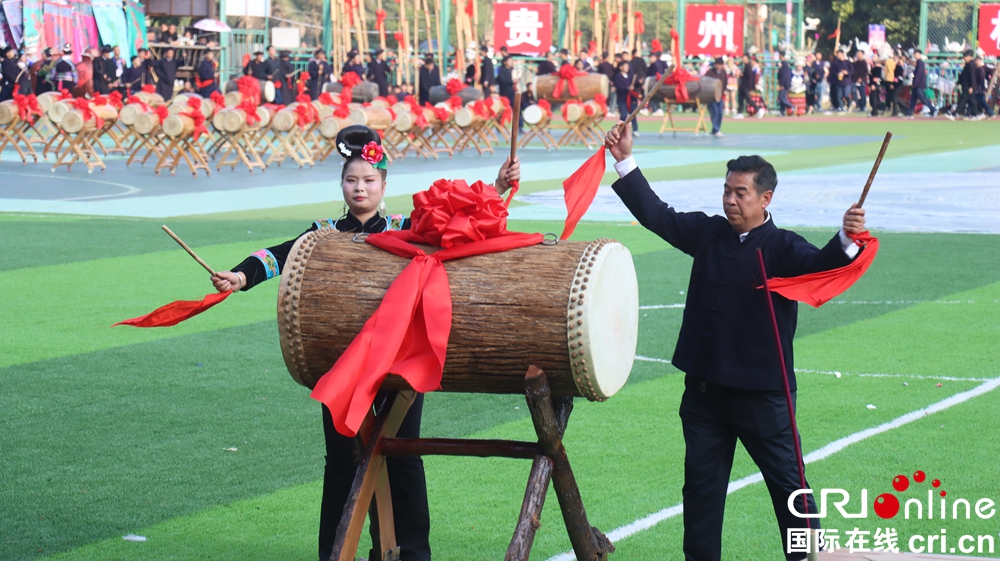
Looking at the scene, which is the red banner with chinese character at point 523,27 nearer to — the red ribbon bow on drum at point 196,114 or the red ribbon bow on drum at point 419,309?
the red ribbon bow on drum at point 196,114

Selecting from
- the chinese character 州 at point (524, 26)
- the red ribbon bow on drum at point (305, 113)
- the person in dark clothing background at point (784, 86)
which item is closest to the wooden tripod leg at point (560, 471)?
the red ribbon bow on drum at point (305, 113)

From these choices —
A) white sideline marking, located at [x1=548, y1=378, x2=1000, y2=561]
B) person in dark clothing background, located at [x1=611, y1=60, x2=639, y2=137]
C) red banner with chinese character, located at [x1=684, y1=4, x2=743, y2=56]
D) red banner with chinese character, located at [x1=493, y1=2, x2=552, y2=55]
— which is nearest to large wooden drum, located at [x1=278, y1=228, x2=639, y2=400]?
white sideline marking, located at [x1=548, y1=378, x2=1000, y2=561]

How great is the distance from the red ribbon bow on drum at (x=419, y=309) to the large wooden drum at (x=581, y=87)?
2450 cm

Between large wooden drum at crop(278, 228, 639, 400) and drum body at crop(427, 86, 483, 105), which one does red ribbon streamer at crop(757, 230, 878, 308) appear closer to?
large wooden drum at crop(278, 228, 639, 400)

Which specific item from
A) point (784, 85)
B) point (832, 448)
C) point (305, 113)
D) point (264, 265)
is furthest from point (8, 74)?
point (264, 265)

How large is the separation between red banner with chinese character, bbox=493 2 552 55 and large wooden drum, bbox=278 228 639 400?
3864cm

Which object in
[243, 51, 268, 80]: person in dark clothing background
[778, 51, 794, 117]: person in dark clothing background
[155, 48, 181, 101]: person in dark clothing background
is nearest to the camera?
[155, 48, 181, 101]: person in dark clothing background

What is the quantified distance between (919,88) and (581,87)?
15204mm

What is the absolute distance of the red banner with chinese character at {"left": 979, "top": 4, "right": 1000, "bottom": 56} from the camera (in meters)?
39.3

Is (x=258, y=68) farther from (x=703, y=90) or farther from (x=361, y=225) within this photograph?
(x=361, y=225)

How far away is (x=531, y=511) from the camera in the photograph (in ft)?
11.7

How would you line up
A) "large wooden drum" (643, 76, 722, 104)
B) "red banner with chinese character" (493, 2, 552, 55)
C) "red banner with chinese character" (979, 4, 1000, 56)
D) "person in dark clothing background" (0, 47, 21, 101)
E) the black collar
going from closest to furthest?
the black collar, "large wooden drum" (643, 76, 722, 104), "person in dark clothing background" (0, 47, 21, 101), "red banner with chinese character" (979, 4, 1000, 56), "red banner with chinese character" (493, 2, 552, 55)

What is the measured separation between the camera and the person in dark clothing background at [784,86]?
40.6 metres

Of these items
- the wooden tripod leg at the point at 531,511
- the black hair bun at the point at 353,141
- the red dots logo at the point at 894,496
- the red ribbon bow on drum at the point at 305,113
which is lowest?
the red dots logo at the point at 894,496
